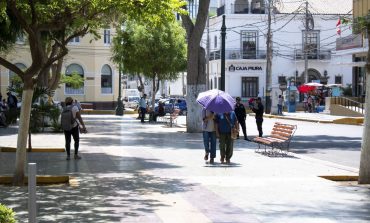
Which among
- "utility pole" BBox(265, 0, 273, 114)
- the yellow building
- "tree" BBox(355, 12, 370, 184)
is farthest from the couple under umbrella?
the yellow building

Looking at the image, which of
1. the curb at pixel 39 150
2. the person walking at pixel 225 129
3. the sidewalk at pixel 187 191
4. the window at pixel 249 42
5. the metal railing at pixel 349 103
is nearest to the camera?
the sidewalk at pixel 187 191

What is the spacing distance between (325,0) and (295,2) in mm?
4413

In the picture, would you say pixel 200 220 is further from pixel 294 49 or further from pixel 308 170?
pixel 294 49

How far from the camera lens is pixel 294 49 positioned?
6400cm

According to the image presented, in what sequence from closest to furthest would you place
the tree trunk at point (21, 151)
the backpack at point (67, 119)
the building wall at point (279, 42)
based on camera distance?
the tree trunk at point (21, 151)
the backpack at point (67, 119)
the building wall at point (279, 42)

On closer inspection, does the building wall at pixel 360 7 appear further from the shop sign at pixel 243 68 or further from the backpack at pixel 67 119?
the shop sign at pixel 243 68

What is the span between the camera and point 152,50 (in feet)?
130

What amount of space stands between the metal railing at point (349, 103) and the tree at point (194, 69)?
1700 centimetres

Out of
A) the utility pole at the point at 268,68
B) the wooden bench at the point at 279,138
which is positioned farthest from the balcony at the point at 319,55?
the wooden bench at the point at 279,138

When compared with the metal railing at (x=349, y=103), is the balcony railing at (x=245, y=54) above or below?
above

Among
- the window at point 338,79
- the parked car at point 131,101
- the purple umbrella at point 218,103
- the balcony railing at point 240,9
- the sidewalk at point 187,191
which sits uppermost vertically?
the balcony railing at point 240,9

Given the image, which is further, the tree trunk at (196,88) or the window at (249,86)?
the window at (249,86)

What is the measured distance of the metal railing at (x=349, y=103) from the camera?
41.1 m

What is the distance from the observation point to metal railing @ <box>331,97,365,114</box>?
4109 cm
